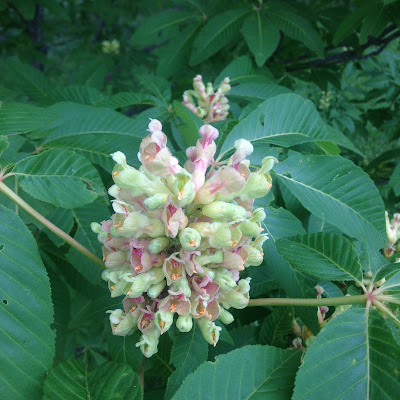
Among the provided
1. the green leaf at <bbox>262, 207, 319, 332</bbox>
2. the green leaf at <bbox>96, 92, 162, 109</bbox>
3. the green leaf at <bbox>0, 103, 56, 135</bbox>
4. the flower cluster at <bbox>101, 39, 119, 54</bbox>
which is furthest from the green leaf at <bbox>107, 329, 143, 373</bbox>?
the flower cluster at <bbox>101, 39, 119, 54</bbox>

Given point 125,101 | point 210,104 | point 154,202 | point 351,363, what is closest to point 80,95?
point 125,101

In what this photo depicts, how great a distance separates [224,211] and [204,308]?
0.30m

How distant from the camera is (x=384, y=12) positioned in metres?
2.84

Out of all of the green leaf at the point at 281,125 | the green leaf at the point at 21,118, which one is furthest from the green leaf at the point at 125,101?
the green leaf at the point at 281,125

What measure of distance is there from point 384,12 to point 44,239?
8.99 feet

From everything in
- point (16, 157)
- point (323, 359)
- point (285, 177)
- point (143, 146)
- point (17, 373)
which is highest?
point (143, 146)

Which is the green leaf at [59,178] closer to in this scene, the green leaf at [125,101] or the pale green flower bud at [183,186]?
the pale green flower bud at [183,186]

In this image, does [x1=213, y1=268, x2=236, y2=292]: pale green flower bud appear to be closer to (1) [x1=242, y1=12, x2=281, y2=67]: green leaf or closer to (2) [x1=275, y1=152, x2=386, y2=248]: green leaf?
(2) [x1=275, y1=152, x2=386, y2=248]: green leaf

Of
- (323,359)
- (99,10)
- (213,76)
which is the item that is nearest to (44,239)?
(323,359)

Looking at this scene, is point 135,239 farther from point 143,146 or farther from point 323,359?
point 323,359

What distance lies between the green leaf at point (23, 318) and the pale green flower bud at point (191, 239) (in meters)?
0.43

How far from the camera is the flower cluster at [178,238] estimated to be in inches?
44.9

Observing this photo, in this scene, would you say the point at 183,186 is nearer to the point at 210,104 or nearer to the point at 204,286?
the point at 204,286

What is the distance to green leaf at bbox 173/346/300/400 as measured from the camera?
3.67 feet
